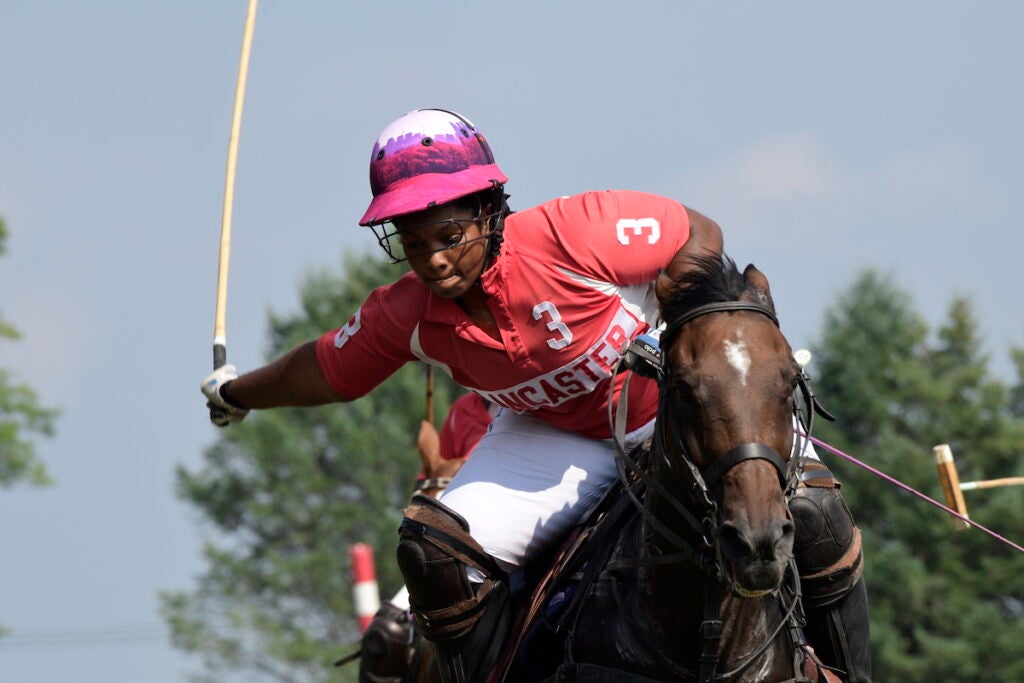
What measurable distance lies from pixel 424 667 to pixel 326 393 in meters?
1.55

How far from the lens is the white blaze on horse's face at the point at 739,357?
184 inches

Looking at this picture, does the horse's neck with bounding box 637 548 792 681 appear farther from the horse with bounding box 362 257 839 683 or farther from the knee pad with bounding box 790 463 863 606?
the knee pad with bounding box 790 463 863 606

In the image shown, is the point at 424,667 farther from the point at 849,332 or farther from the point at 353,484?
the point at 353,484

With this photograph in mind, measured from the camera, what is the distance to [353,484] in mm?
44500

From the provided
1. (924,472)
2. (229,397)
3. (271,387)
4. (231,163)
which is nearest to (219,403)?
(229,397)

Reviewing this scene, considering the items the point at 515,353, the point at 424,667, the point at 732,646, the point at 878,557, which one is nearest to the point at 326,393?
the point at 515,353

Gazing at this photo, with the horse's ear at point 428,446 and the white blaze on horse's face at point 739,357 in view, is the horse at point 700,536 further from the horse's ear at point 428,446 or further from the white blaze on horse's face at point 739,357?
the horse's ear at point 428,446

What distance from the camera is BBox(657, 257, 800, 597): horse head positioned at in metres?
4.47

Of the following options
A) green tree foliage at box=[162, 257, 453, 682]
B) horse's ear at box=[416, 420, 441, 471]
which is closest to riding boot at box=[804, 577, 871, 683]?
horse's ear at box=[416, 420, 441, 471]

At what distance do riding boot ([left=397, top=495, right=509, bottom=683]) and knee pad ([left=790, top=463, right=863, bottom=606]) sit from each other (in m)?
1.08

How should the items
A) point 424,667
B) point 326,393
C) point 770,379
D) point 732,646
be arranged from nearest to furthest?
point 770,379 < point 732,646 < point 326,393 < point 424,667

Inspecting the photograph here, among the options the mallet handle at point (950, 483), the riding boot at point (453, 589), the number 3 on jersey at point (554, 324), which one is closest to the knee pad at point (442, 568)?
the riding boot at point (453, 589)

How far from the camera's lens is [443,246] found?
18.8 feet

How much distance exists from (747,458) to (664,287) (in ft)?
2.59
